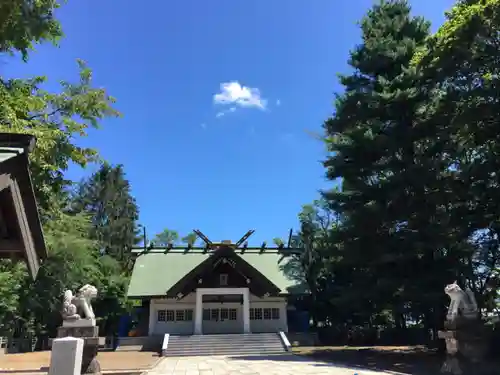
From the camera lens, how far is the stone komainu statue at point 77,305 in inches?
484

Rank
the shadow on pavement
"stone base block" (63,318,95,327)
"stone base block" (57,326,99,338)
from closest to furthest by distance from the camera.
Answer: "stone base block" (57,326,99,338)
"stone base block" (63,318,95,327)
the shadow on pavement

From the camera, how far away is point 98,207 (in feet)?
136

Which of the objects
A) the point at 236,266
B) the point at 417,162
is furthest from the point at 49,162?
the point at 236,266

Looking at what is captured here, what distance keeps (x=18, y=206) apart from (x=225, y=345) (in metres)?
18.6

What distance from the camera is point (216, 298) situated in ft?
86.5

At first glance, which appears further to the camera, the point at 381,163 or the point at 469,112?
the point at 381,163

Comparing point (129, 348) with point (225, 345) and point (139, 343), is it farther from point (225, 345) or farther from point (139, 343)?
point (225, 345)

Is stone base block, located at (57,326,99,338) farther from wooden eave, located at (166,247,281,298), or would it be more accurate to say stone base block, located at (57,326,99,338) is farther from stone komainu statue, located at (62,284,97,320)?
wooden eave, located at (166,247,281,298)

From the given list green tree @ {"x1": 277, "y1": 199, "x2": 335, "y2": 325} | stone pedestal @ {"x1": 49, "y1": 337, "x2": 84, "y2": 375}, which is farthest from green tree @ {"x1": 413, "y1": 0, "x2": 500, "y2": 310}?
stone pedestal @ {"x1": 49, "y1": 337, "x2": 84, "y2": 375}

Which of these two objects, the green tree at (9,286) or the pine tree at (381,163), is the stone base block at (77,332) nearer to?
the green tree at (9,286)

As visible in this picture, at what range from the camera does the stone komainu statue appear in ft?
40.3

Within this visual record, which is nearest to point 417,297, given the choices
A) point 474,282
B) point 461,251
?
point 461,251

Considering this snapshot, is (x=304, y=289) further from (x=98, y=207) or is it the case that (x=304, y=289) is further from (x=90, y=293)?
(x=98, y=207)

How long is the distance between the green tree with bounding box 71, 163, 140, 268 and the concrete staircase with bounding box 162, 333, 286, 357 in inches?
717
